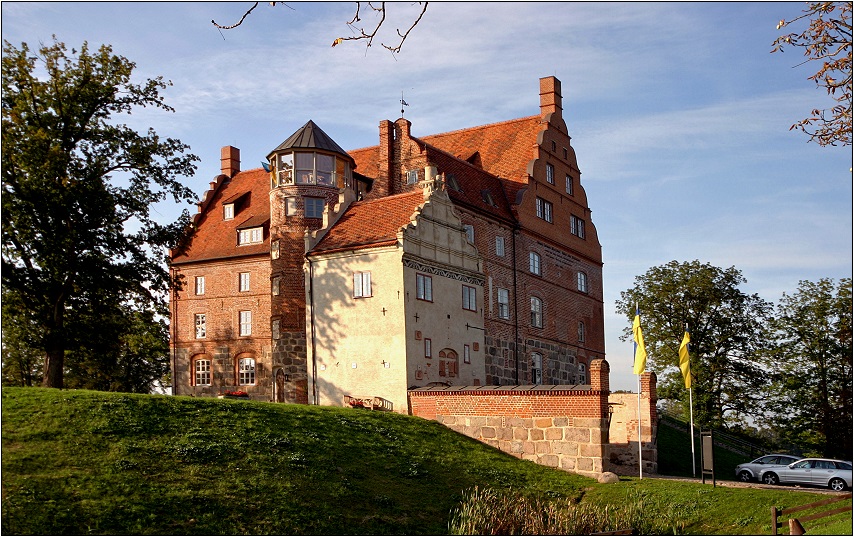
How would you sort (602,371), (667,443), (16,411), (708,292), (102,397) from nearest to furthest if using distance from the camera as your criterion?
(16,411), (102,397), (602,371), (667,443), (708,292)

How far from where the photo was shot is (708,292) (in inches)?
1964

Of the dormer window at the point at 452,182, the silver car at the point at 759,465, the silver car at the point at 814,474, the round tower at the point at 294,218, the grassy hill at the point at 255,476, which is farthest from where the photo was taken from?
the dormer window at the point at 452,182

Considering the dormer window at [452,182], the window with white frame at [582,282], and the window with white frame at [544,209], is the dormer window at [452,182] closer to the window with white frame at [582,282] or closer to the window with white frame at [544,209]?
the window with white frame at [544,209]

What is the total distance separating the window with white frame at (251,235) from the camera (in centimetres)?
5119

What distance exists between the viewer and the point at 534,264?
4797cm

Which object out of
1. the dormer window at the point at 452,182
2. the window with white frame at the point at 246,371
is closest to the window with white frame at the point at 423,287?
the dormer window at the point at 452,182

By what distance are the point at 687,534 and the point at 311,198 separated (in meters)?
23.1

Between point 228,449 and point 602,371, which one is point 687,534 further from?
point 228,449

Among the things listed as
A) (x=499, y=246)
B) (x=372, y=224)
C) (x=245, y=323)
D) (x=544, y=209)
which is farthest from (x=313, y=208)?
(x=544, y=209)

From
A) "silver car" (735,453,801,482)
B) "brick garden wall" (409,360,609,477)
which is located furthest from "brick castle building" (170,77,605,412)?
"silver car" (735,453,801,482)

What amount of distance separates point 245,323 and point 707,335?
23.5m

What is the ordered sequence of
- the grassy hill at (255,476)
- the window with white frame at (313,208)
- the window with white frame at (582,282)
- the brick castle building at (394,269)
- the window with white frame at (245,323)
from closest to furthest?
the grassy hill at (255,476) → the brick castle building at (394,269) → the window with white frame at (313,208) → the window with white frame at (245,323) → the window with white frame at (582,282)

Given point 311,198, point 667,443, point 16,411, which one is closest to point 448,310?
point 311,198

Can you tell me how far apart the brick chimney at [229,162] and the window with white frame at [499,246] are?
20.8 metres
